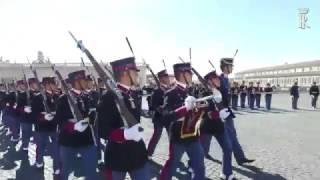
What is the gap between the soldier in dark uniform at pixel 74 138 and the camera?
6.38 metres

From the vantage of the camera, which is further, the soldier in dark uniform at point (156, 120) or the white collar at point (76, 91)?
the soldier in dark uniform at point (156, 120)

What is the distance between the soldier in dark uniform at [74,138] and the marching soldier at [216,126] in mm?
2318

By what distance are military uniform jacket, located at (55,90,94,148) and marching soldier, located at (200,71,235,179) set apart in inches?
89.6

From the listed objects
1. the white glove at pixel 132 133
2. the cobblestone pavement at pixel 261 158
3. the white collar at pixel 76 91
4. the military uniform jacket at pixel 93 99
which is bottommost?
the cobblestone pavement at pixel 261 158

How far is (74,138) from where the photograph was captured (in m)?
6.52

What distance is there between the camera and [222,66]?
29.2 feet

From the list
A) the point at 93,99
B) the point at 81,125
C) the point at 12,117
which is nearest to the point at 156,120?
the point at 93,99

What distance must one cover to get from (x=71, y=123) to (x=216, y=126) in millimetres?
2808

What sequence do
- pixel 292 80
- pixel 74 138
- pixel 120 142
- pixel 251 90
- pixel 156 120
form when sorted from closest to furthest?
pixel 120 142 < pixel 74 138 < pixel 156 120 < pixel 251 90 < pixel 292 80

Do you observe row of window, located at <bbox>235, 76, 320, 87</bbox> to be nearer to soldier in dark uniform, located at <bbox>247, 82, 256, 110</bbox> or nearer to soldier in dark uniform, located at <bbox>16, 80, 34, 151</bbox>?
soldier in dark uniform, located at <bbox>247, 82, 256, 110</bbox>

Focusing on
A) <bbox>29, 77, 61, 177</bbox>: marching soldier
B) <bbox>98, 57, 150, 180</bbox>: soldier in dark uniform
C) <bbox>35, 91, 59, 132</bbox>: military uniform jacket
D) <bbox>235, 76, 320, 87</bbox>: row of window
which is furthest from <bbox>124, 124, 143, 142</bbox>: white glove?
<bbox>235, 76, 320, 87</bbox>: row of window

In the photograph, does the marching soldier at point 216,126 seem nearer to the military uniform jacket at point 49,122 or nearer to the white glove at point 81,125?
the white glove at point 81,125

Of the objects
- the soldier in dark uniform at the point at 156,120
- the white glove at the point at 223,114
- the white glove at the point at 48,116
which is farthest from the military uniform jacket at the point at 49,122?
the white glove at the point at 223,114

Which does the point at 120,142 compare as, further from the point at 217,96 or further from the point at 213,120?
the point at 213,120
